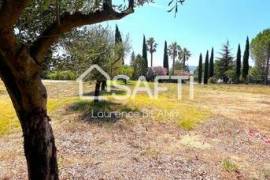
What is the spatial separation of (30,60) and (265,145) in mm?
16358

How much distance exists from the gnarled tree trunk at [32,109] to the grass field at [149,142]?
613cm

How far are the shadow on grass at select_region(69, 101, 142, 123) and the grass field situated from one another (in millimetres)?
61

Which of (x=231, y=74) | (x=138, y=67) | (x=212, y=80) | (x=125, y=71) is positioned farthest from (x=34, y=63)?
(x=231, y=74)

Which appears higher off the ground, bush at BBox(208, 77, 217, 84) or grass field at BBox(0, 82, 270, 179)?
bush at BBox(208, 77, 217, 84)

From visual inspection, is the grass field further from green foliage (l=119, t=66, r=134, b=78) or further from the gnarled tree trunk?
the gnarled tree trunk

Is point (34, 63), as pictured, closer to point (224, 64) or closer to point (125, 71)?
point (125, 71)

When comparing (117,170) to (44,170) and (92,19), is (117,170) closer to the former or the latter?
(44,170)

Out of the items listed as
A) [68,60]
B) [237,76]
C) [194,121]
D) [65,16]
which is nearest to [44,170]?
[65,16]

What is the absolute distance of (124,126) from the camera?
73.9ft

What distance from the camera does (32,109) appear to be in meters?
7.97

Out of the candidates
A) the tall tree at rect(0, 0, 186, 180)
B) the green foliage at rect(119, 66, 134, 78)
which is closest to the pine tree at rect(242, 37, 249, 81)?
the green foliage at rect(119, 66, 134, 78)

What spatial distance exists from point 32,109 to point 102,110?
56.2ft

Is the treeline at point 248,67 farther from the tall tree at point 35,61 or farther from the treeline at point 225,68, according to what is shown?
the tall tree at point 35,61

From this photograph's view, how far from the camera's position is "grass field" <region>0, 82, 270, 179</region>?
51.2ft
